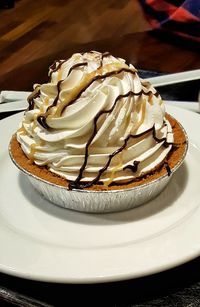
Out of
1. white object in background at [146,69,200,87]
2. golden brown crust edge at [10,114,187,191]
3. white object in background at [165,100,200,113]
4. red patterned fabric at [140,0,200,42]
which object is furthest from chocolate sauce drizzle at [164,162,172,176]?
red patterned fabric at [140,0,200,42]

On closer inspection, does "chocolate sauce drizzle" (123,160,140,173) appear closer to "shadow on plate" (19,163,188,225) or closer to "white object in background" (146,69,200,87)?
"shadow on plate" (19,163,188,225)

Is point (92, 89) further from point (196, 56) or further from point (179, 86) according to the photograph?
point (196, 56)

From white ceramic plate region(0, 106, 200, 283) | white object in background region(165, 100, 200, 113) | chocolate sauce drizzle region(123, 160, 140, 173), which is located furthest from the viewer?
white object in background region(165, 100, 200, 113)

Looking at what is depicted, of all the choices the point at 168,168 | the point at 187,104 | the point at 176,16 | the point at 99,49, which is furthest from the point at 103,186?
the point at 176,16

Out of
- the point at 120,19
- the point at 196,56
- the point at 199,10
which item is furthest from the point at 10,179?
the point at 120,19

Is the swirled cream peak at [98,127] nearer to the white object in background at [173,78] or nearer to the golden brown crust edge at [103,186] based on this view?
the golden brown crust edge at [103,186]

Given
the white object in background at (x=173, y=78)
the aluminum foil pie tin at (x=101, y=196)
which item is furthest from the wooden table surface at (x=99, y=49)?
the aluminum foil pie tin at (x=101, y=196)

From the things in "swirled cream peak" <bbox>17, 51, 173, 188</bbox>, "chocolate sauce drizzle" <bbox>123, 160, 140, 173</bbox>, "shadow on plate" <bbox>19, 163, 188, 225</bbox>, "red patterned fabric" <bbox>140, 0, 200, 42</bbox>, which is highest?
"swirled cream peak" <bbox>17, 51, 173, 188</bbox>
